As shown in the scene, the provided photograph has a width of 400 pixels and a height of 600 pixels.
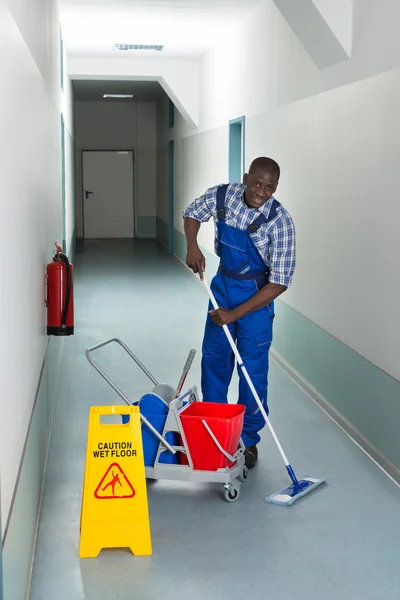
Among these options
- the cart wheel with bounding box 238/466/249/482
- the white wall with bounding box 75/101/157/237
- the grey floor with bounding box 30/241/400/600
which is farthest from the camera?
the white wall with bounding box 75/101/157/237

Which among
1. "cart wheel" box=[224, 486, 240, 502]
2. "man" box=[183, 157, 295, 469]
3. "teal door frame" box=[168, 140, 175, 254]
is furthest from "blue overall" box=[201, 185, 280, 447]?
"teal door frame" box=[168, 140, 175, 254]

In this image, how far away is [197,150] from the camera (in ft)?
37.3

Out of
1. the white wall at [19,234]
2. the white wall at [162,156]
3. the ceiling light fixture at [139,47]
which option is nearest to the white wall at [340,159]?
the white wall at [19,234]

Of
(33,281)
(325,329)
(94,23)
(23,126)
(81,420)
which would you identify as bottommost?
(81,420)

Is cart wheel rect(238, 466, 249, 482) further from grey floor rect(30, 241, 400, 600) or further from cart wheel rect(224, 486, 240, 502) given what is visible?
cart wheel rect(224, 486, 240, 502)

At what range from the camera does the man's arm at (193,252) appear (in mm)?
4105

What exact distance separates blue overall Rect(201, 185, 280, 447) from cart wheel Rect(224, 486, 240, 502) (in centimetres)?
46

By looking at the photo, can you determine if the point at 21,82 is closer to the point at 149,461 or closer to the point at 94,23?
the point at 149,461

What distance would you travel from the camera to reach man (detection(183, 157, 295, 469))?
398cm

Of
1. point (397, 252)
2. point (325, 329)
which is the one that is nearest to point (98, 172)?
point (325, 329)

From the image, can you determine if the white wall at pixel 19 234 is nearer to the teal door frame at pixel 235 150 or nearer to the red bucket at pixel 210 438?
the red bucket at pixel 210 438

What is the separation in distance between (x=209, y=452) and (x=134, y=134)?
1488 cm

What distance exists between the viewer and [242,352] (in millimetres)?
4145

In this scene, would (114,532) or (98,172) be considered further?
(98,172)
